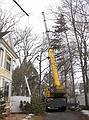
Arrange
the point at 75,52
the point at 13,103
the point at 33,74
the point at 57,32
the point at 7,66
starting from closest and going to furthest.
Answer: the point at 13,103
the point at 7,66
the point at 75,52
the point at 57,32
the point at 33,74

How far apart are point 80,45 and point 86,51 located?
1.18 meters

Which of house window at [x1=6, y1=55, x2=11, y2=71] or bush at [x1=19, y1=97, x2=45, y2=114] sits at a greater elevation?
house window at [x1=6, y1=55, x2=11, y2=71]

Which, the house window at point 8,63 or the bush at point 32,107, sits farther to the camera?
the house window at point 8,63

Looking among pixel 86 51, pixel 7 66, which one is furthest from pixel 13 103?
pixel 86 51

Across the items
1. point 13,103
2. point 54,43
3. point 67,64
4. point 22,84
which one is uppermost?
point 54,43

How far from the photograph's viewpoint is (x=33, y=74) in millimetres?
54344

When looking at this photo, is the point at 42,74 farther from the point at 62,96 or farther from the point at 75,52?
the point at 62,96

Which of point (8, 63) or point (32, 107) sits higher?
point (8, 63)

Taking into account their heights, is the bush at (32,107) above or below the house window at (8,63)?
below

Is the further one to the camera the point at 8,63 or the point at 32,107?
the point at 8,63

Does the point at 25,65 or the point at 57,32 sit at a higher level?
the point at 57,32

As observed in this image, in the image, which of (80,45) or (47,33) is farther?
(47,33)

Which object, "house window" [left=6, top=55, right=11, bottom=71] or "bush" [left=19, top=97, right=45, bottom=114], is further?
"house window" [left=6, top=55, right=11, bottom=71]

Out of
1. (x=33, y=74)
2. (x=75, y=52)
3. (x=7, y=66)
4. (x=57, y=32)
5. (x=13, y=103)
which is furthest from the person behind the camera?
(x=33, y=74)
